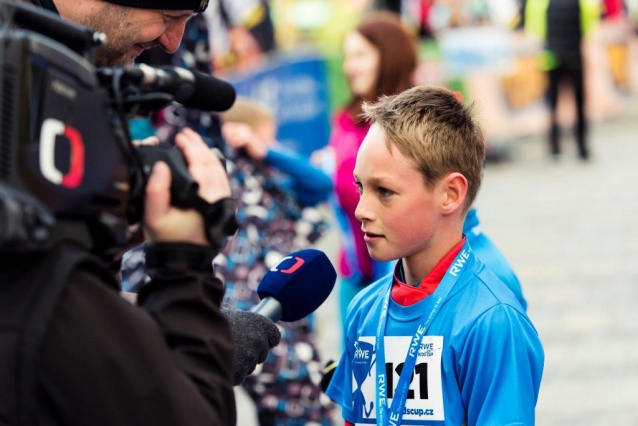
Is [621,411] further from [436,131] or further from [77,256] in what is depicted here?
[77,256]

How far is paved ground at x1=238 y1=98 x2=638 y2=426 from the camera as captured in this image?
18.7 feet

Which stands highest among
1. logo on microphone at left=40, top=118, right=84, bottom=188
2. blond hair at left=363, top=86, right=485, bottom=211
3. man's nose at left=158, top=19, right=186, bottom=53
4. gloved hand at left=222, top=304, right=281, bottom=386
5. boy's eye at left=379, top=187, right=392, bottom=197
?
man's nose at left=158, top=19, right=186, bottom=53

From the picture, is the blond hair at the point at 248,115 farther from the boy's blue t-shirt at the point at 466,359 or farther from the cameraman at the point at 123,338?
the cameraman at the point at 123,338

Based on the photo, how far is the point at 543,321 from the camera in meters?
6.96

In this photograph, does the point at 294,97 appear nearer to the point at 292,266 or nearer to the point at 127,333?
the point at 292,266

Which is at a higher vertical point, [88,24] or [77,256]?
[88,24]

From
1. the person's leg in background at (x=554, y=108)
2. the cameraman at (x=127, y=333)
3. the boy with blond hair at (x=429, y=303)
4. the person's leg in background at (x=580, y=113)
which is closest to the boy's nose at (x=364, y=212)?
the boy with blond hair at (x=429, y=303)

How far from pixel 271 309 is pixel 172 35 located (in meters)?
0.59

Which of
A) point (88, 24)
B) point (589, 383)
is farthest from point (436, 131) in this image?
point (589, 383)

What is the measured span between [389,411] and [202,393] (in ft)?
2.79

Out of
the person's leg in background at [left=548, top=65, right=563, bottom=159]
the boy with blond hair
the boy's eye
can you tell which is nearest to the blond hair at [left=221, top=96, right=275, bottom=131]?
the boy with blond hair

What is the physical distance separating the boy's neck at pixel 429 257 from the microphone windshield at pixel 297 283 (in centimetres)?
24

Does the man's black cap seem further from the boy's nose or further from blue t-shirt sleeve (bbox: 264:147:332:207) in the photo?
blue t-shirt sleeve (bbox: 264:147:332:207)

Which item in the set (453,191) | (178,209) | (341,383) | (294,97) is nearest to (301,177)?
(341,383)
